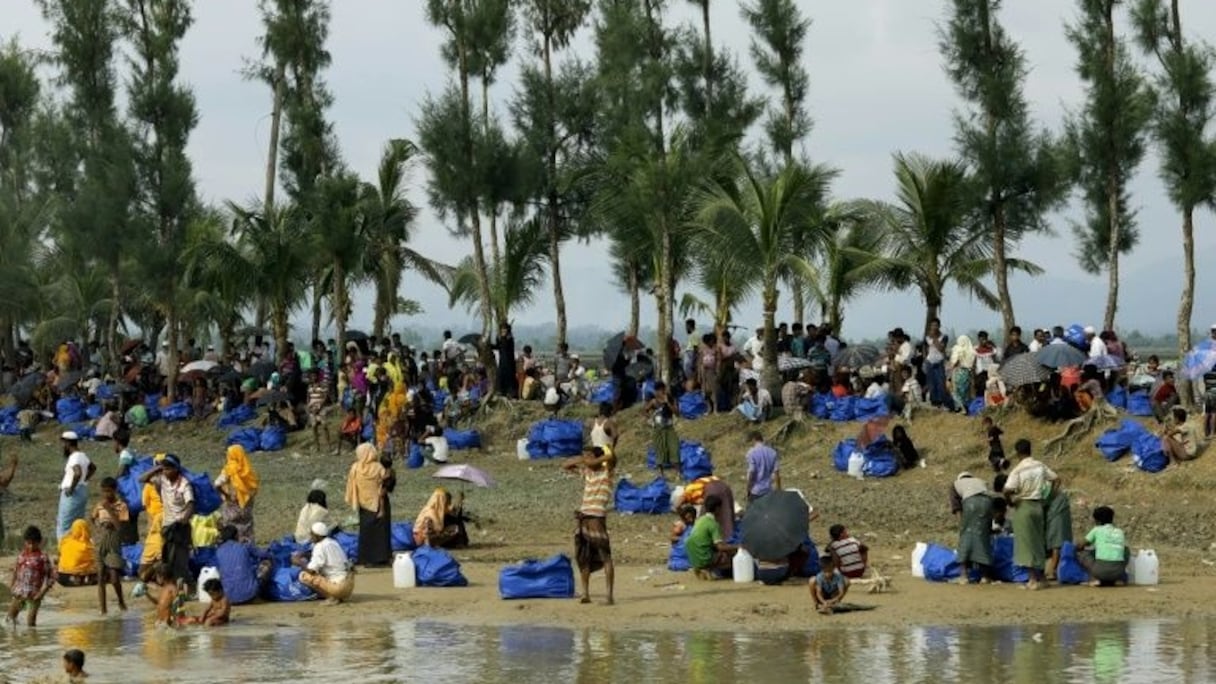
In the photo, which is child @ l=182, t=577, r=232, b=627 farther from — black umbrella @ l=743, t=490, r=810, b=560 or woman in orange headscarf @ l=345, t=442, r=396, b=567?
black umbrella @ l=743, t=490, r=810, b=560

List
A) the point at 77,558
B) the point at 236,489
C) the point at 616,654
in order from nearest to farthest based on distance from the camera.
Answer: the point at 616,654, the point at 236,489, the point at 77,558

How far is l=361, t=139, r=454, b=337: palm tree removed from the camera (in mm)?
41875

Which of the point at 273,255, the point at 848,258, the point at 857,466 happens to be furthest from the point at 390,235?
the point at 857,466

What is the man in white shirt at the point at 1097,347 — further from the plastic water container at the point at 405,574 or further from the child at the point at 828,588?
the plastic water container at the point at 405,574

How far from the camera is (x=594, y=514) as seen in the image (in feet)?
55.9

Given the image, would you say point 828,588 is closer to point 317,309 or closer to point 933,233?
point 933,233

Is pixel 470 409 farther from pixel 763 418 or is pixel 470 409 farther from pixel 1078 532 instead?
pixel 1078 532

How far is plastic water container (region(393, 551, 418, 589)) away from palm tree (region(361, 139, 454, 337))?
21837 mm

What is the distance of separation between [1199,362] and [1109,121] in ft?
19.6

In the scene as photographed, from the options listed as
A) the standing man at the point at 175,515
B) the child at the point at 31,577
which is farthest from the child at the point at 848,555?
the child at the point at 31,577

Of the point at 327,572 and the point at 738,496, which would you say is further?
the point at 738,496

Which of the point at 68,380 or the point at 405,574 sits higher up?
the point at 68,380

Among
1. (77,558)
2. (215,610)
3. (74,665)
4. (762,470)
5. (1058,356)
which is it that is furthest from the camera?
(1058,356)

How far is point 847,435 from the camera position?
93.5 ft
